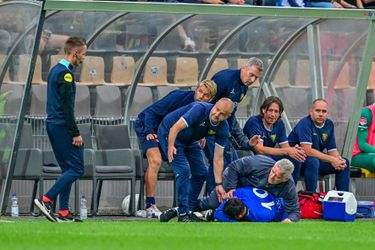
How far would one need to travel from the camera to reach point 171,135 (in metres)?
15.8

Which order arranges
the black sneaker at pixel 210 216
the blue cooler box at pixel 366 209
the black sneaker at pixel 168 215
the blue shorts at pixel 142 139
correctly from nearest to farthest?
the black sneaker at pixel 168 215, the black sneaker at pixel 210 216, the blue shorts at pixel 142 139, the blue cooler box at pixel 366 209

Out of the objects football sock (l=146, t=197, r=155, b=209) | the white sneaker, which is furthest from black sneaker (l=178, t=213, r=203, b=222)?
football sock (l=146, t=197, r=155, b=209)

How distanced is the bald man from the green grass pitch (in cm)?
84

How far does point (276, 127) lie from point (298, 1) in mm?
3967

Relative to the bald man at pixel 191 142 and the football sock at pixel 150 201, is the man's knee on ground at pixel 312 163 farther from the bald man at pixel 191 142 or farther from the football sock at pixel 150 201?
the football sock at pixel 150 201

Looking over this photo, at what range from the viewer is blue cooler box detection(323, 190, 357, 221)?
17.6 m

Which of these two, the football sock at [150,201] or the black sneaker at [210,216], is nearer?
the black sneaker at [210,216]

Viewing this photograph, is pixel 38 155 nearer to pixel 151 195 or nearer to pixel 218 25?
pixel 151 195

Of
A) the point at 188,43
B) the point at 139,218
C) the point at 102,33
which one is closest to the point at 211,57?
the point at 188,43

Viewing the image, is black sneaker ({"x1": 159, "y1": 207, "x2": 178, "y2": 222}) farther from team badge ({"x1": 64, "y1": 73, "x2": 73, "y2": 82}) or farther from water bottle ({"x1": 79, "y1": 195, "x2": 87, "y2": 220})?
team badge ({"x1": 64, "y1": 73, "x2": 73, "y2": 82})

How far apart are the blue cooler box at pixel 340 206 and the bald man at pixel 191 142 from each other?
1.85m

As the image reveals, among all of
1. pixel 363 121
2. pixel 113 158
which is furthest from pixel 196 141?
pixel 363 121

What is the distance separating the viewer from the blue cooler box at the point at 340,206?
17.6 m

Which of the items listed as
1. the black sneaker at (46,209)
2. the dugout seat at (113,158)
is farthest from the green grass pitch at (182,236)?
the dugout seat at (113,158)
